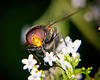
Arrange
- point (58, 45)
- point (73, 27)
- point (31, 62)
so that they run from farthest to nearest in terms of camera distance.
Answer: point (73, 27) < point (58, 45) < point (31, 62)

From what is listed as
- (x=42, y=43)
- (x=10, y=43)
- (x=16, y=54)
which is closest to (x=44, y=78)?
(x=42, y=43)

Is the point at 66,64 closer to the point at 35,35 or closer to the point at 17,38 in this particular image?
the point at 35,35

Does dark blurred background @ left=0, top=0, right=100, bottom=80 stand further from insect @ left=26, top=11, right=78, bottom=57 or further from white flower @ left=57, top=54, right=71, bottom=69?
white flower @ left=57, top=54, right=71, bottom=69

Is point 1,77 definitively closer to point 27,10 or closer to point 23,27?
point 23,27

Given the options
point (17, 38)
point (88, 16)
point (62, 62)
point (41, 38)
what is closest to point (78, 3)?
point (88, 16)

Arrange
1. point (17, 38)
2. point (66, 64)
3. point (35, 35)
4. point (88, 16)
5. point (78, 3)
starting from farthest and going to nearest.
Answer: point (17, 38) → point (78, 3) → point (88, 16) → point (35, 35) → point (66, 64)

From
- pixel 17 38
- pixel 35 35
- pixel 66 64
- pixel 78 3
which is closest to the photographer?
pixel 66 64
